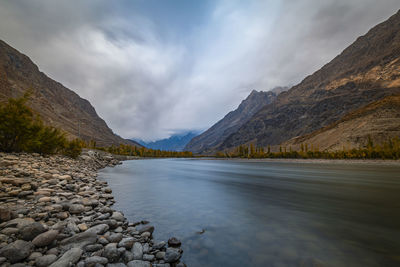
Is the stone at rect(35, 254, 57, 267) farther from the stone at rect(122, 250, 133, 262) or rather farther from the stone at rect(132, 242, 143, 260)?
the stone at rect(132, 242, 143, 260)

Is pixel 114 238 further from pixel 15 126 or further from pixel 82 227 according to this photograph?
pixel 15 126

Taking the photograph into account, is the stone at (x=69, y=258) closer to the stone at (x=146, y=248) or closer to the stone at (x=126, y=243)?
the stone at (x=126, y=243)

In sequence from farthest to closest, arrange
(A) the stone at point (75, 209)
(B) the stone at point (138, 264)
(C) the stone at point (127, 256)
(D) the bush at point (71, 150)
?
(D) the bush at point (71, 150) < (A) the stone at point (75, 209) < (C) the stone at point (127, 256) < (B) the stone at point (138, 264)

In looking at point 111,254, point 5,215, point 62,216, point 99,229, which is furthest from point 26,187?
point 111,254

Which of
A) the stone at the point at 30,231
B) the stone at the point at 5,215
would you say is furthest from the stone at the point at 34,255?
the stone at the point at 5,215

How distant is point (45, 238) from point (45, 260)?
94 centimetres

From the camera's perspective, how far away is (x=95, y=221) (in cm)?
638

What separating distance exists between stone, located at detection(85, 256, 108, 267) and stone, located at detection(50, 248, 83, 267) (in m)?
0.23

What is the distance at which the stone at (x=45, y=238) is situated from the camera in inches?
170

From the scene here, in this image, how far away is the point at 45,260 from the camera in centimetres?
373

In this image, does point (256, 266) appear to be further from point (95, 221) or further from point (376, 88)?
point (376, 88)

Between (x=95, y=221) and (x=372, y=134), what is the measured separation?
111940 mm

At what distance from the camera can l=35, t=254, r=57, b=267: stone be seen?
3.64 metres

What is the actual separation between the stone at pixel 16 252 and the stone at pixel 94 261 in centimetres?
121
